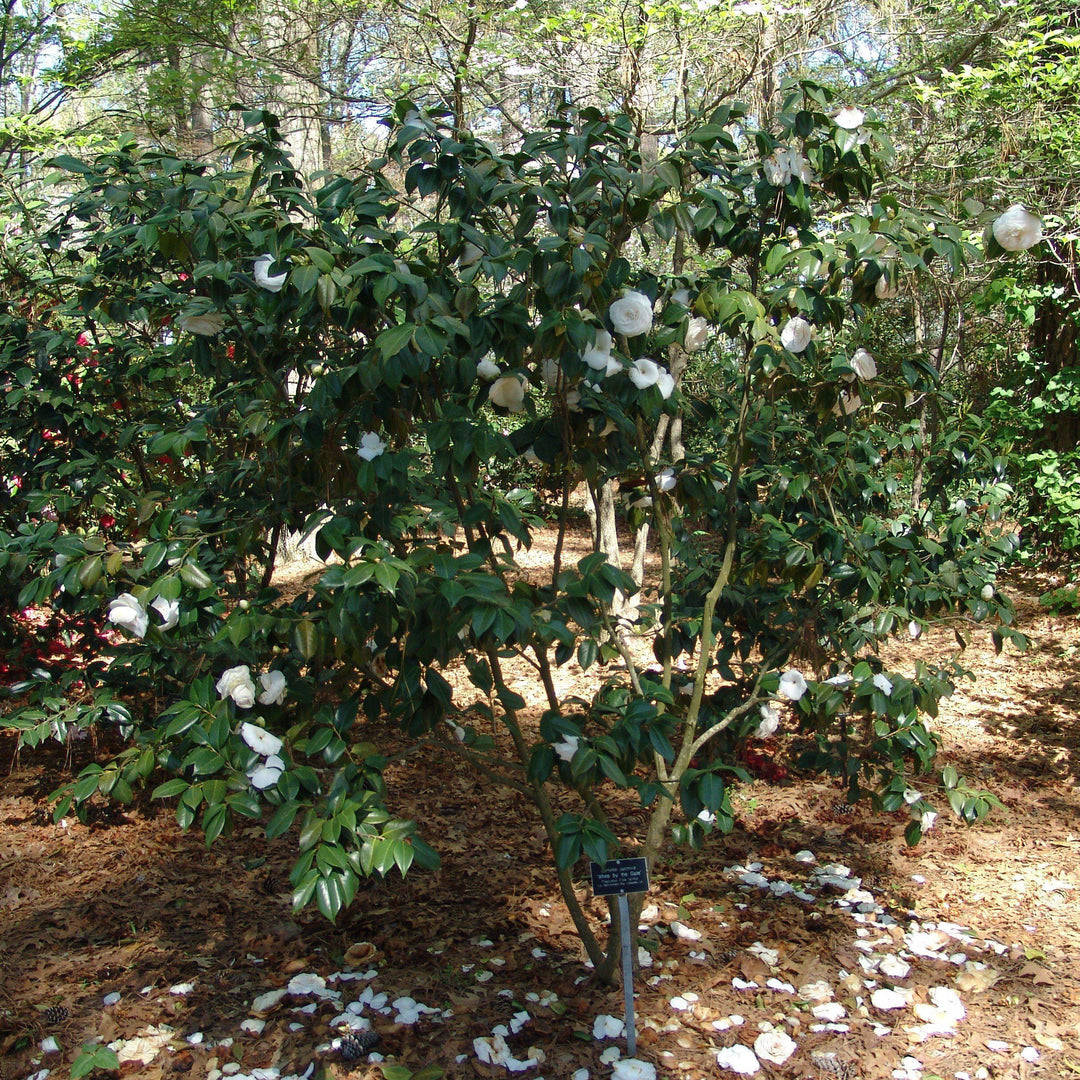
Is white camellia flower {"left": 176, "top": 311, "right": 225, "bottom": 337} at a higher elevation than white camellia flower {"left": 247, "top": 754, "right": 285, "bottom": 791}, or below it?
higher

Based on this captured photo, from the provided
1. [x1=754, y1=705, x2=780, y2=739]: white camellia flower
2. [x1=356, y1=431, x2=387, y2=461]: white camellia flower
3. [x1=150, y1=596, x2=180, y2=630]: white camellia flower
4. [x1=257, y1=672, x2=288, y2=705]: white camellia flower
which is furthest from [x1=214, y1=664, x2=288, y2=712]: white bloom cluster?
[x1=754, y1=705, x2=780, y2=739]: white camellia flower

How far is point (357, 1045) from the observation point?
230cm

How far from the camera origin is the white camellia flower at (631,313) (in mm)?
2055

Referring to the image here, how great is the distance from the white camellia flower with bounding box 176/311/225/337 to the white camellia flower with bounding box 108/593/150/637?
2.45 feet

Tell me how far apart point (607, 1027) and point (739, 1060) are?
335 millimetres

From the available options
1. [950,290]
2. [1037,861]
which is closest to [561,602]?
[1037,861]

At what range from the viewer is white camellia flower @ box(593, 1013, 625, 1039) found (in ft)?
7.87

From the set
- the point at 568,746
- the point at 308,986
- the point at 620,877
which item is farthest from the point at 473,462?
the point at 308,986

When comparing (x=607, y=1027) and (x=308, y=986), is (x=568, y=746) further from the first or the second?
(x=308, y=986)

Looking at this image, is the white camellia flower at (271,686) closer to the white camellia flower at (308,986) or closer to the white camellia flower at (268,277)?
the white camellia flower at (268,277)

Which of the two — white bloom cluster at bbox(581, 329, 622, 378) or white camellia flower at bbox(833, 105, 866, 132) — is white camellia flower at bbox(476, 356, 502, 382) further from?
white camellia flower at bbox(833, 105, 866, 132)

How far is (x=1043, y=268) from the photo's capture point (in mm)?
6316

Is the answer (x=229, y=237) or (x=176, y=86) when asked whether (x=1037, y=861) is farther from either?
(x=176, y=86)

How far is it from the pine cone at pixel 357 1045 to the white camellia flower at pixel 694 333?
1866 mm
